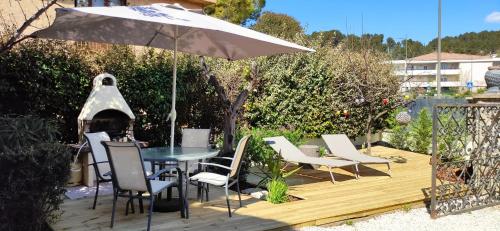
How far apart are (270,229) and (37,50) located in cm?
Result: 532

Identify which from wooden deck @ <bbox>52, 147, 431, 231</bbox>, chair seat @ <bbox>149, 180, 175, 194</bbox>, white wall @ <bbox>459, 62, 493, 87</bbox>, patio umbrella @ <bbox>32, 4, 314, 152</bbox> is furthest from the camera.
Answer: white wall @ <bbox>459, 62, 493, 87</bbox>

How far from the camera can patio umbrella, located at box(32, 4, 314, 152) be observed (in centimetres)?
504

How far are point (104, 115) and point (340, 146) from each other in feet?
15.1

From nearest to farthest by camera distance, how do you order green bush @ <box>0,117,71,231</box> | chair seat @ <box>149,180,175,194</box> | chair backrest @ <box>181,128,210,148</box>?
green bush @ <box>0,117,71,231</box> → chair seat @ <box>149,180,175,194</box> → chair backrest @ <box>181,128,210,148</box>

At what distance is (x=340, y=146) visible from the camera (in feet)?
29.1

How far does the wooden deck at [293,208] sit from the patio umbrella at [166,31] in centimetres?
133

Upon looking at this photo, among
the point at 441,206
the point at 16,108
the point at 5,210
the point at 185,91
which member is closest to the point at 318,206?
the point at 441,206

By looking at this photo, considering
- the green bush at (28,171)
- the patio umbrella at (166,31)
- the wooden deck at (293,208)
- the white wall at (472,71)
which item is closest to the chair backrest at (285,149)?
the wooden deck at (293,208)

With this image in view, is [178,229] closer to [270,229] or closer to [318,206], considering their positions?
[270,229]

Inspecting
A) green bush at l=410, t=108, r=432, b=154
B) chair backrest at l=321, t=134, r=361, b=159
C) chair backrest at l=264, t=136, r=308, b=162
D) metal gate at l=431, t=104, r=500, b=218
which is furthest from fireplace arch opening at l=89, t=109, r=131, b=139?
green bush at l=410, t=108, r=432, b=154

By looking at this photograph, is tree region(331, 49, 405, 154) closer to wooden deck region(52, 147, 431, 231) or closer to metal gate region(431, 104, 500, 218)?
wooden deck region(52, 147, 431, 231)

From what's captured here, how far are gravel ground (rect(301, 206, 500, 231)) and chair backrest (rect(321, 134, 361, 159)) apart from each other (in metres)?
2.36

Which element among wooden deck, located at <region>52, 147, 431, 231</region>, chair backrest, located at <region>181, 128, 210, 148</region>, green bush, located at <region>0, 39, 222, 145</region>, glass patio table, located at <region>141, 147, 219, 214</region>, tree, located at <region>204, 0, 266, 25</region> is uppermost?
tree, located at <region>204, 0, 266, 25</region>

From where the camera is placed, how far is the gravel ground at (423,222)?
18.4 feet
